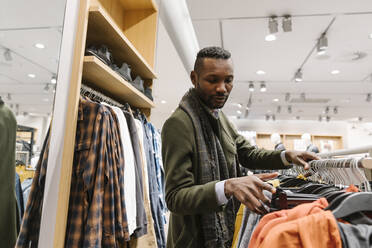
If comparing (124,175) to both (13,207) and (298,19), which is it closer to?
(13,207)

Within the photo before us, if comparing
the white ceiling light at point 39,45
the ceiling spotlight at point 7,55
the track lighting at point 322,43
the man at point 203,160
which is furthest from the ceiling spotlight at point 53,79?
the track lighting at point 322,43

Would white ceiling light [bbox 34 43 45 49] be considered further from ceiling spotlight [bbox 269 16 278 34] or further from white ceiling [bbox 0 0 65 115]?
ceiling spotlight [bbox 269 16 278 34]

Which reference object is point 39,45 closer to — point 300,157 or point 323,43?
point 300,157

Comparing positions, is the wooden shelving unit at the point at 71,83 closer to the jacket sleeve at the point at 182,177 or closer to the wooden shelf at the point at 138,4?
the jacket sleeve at the point at 182,177

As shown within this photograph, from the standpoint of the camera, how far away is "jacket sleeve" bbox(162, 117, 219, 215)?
2.58 feet

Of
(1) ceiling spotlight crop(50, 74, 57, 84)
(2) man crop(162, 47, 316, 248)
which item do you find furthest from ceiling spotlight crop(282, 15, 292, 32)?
(1) ceiling spotlight crop(50, 74, 57, 84)

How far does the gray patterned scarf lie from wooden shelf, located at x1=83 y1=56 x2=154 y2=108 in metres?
0.49

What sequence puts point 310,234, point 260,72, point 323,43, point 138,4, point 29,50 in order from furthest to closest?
point 260,72
point 323,43
point 138,4
point 29,50
point 310,234

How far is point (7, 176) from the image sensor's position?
86cm

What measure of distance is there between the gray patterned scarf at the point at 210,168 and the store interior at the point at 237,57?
1.83 feet

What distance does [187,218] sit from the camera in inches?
39.9

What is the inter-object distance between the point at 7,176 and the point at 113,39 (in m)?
1.04

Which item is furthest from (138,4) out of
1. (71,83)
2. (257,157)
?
(257,157)

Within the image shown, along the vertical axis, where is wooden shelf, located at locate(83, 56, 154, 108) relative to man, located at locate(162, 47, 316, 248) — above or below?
above
